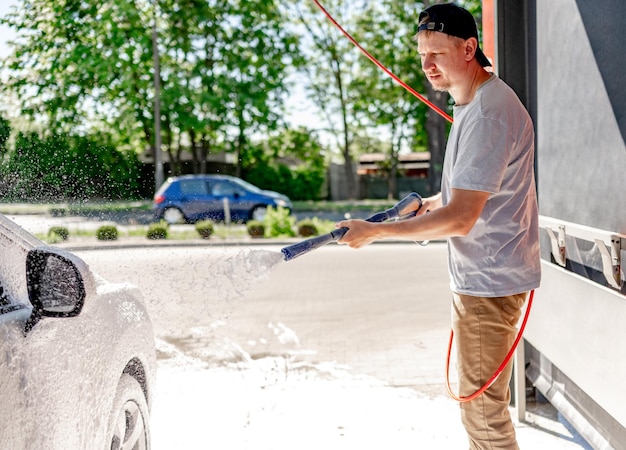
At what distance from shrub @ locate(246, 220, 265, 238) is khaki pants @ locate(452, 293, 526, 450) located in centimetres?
1727

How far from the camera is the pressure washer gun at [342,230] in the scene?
111 inches

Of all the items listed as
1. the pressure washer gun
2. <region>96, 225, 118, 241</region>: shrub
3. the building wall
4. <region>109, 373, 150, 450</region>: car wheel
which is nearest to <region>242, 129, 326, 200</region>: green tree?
<region>96, 225, 118, 241</region>: shrub

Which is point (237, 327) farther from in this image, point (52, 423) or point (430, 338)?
point (52, 423)

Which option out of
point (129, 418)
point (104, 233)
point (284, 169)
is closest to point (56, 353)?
point (129, 418)

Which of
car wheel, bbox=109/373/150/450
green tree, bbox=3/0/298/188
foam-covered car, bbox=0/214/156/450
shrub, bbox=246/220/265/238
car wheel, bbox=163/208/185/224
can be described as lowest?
shrub, bbox=246/220/265/238

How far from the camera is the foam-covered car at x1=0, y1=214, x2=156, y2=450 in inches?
77.9

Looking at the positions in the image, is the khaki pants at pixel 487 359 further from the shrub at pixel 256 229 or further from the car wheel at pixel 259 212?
the car wheel at pixel 259 212

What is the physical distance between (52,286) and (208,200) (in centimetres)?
2211

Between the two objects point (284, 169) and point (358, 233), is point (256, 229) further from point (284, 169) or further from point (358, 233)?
point (284, 169)

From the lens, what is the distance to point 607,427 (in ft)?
11.6

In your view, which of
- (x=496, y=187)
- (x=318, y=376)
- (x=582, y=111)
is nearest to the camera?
(x=496, y=187)

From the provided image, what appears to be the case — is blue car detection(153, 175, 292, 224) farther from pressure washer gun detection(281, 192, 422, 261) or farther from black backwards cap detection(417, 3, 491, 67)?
black backwards cap detection(417, 3, 491, 67)

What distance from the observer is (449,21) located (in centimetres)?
284

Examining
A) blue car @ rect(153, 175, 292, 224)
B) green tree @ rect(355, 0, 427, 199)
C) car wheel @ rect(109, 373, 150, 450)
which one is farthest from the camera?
green tree @ rect(355, 0, 427, 199)
